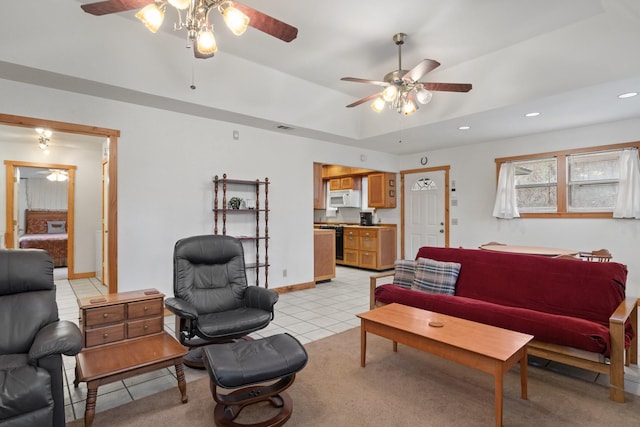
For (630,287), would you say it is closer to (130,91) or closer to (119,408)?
(119,408)

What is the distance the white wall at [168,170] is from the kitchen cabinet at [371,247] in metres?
2.14

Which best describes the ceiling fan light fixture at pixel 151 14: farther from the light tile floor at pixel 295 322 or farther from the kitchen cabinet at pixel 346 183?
the kitchen cabinet at pixel 346 183

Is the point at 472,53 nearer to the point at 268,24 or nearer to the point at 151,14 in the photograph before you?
the point at 268,24

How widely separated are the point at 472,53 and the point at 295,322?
368 centimetres

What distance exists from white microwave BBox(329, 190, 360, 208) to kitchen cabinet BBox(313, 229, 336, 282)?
1794 mm

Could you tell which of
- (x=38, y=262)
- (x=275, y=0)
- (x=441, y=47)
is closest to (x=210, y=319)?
(x=38, y=262)

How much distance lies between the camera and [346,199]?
A: 7.80 metres

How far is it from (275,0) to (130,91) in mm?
1749

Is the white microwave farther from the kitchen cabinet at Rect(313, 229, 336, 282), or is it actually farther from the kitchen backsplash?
the kitchen cabinet at Rect(313, 229, 336, 282)

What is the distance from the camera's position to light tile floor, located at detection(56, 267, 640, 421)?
232cm

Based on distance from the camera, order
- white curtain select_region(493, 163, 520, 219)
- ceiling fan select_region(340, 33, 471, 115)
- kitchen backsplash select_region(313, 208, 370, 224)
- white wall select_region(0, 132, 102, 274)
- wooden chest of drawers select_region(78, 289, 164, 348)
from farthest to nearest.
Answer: kitchen backsplash select_region(313, 208, 370, 224) < white wall select_region(0, 132, 102, 274) < white curtain select_region(493, 163, 520, 219) < ceiling fan select_region(340, 33, 471, 115) < wooden chest of drawers select_region(78, 289, 164, 348)

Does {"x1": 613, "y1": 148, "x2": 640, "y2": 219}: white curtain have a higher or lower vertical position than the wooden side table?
higher

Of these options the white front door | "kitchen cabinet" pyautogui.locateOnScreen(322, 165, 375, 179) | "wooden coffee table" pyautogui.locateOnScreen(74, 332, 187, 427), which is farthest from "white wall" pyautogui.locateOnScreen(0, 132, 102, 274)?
the white front door

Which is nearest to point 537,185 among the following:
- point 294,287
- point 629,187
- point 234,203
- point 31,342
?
point 629,187
